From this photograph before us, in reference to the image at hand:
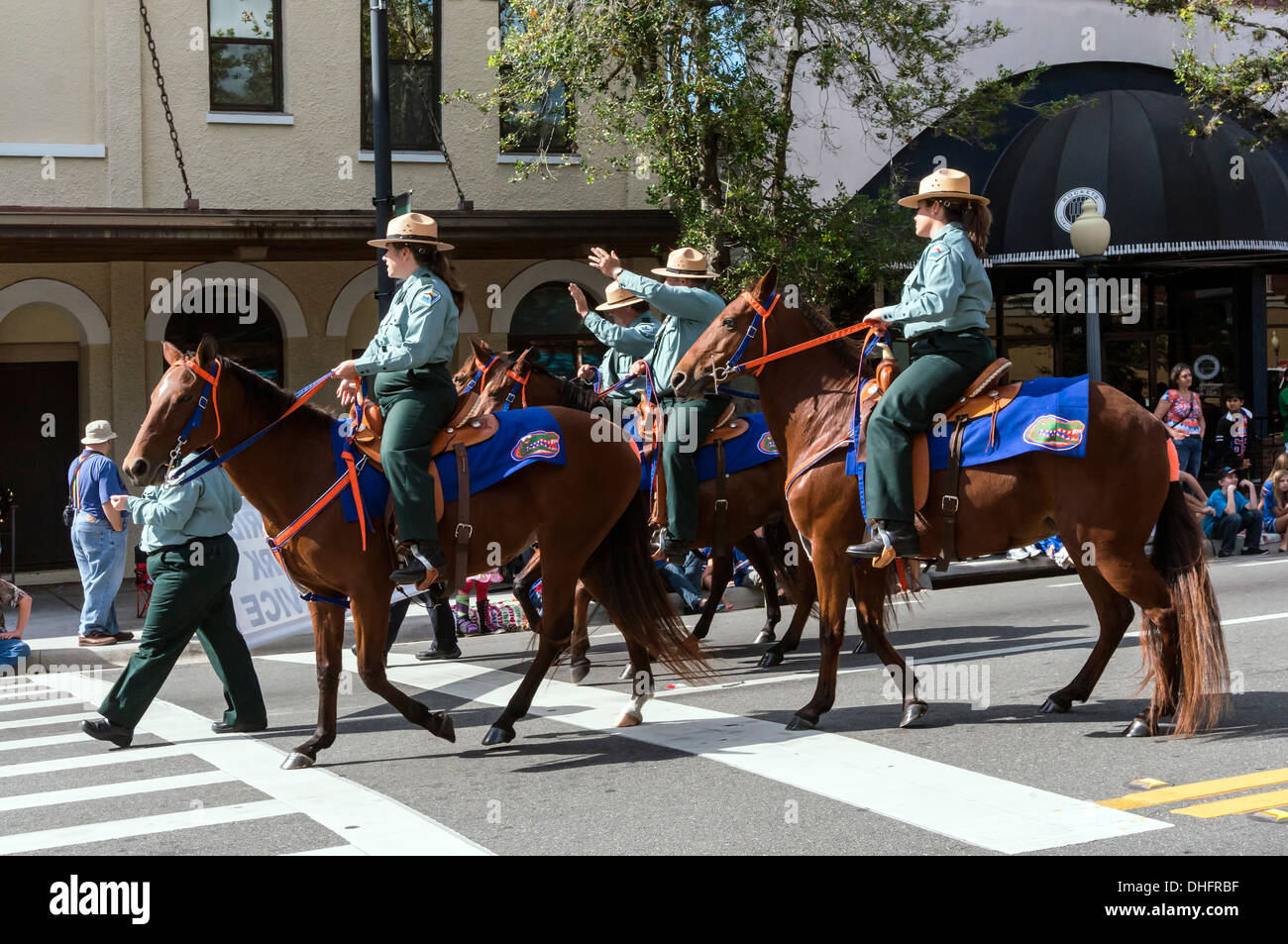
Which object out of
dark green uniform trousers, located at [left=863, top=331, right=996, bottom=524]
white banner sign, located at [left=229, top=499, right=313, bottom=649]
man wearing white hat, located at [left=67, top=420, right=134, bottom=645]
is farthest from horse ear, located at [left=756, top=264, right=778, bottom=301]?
man wearing white hat, located at [left=67, top=420, right=134, bottom=645]

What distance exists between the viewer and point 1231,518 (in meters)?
16.7

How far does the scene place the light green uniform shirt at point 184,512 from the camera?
832 centimetres

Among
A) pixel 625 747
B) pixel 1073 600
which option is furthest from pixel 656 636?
pixel 1073 600

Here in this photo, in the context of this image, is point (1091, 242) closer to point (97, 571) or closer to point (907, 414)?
point (907, 414)

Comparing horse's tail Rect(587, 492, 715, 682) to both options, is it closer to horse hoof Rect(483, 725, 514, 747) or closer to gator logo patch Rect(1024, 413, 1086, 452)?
horse hoof Rect(483, 725, 514, 747)

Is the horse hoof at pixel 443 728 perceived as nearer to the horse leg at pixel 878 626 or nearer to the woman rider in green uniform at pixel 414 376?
the woman rider in green uniform at pixel 414 376

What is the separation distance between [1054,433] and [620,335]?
13.7ft

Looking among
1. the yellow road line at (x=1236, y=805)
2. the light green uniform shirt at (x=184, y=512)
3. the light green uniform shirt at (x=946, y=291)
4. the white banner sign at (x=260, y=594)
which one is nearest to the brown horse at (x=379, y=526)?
the light green uniform shirt at (x=184, y=512)

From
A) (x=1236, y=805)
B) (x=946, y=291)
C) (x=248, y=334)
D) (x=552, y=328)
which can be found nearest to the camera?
(x=1236, y=805)

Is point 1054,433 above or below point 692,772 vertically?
above

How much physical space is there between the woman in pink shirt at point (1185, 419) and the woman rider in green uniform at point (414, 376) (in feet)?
41.0

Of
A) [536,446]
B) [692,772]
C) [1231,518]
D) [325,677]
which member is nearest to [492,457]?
[536,446]
